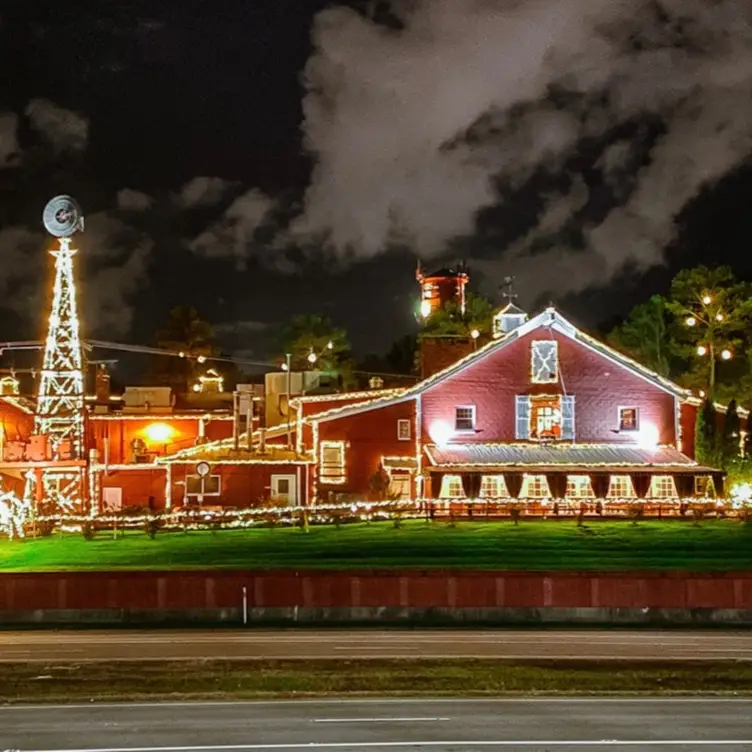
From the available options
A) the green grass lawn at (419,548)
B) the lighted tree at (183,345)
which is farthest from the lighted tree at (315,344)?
the green grass lawn at (419,548)

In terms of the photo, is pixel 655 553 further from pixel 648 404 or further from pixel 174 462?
pixel 174 462

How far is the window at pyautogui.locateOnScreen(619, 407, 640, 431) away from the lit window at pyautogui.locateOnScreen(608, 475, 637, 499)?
3901mm

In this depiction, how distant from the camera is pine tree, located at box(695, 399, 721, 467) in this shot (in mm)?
61000

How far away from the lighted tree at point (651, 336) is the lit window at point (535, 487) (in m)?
35.1

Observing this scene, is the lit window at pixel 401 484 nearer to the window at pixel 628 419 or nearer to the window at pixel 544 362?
the window at pixel 544 362

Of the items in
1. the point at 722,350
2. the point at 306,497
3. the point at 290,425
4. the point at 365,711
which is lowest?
the point at 365,711

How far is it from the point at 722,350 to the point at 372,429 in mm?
30995

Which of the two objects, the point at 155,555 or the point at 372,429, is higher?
the point at 372,429

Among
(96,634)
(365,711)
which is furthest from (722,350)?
(365,711)

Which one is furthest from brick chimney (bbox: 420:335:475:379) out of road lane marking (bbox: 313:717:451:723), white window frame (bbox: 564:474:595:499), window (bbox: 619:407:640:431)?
road lane marking (bbox: 313:717:451:723)

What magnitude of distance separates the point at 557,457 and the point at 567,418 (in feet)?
10.0

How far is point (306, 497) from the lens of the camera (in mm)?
61219

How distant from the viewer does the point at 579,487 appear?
59.4 m

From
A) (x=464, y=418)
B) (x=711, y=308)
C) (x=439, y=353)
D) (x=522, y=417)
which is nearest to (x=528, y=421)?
(x=522, y=417)
